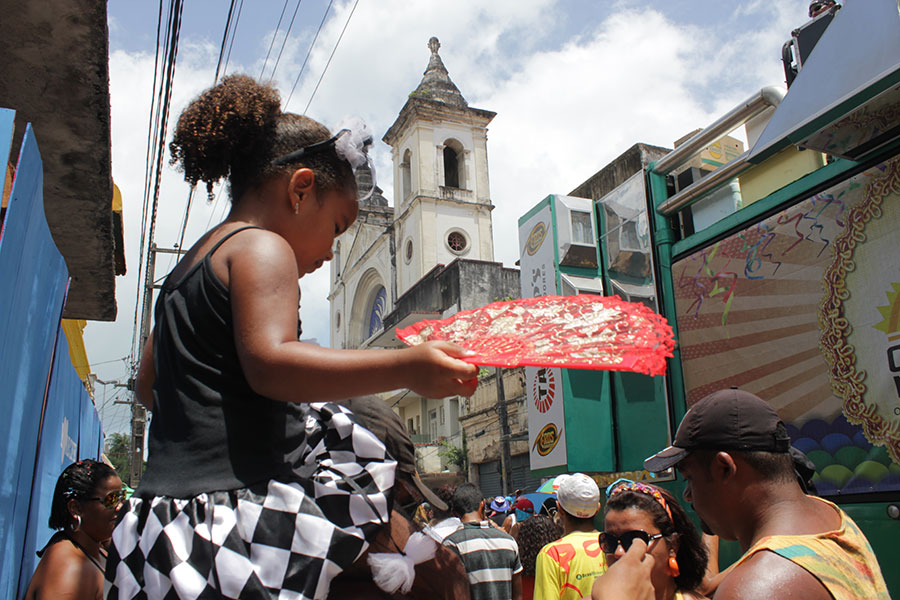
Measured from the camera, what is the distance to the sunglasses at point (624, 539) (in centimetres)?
268

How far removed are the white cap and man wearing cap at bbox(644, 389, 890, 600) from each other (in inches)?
82.1

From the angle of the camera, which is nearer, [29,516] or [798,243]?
[29,516]

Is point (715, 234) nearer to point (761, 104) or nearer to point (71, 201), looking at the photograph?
point (761, 104)

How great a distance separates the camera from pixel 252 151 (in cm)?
156

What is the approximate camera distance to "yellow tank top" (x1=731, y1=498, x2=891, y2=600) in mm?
1582

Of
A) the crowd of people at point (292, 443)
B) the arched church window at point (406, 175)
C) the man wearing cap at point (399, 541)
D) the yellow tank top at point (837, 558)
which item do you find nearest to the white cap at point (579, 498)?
the crowd of people at point (292, 443)

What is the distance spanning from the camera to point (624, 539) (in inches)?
106

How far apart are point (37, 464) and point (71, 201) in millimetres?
2027

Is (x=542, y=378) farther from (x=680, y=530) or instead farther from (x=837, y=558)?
(x=837, y=558)

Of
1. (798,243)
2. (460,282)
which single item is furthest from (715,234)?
(460,282)

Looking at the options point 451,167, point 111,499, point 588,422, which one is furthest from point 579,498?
point 451,167

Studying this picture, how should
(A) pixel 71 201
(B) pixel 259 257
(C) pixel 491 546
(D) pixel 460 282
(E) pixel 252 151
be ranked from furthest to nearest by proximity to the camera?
(D) pixel 460 282 → (A) pixel 71 201 → (C) pixel 491 546 → (E) pixel 252 151 → (B) pixel 259 257

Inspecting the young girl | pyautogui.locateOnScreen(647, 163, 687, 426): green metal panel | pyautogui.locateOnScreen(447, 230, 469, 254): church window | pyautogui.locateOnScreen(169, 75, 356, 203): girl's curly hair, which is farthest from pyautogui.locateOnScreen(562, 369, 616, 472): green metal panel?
pyautogui.locateOnScreen(447, 230, 469, 254): church window

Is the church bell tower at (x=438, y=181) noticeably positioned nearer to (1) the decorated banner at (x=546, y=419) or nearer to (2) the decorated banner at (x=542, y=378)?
(2) the decorated banner at (x=542, y=378)
